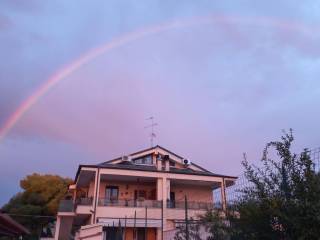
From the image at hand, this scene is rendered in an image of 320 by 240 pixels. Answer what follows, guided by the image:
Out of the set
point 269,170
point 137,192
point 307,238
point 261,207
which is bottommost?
point 307,238

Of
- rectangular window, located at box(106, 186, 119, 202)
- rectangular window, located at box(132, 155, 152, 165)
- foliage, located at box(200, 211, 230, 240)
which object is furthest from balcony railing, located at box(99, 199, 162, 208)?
foliage, located at box(200, 211, 230, 240)

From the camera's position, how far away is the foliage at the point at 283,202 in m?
4.25

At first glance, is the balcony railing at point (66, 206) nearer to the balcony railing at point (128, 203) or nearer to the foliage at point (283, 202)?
the balcony railing at point (128, 203)

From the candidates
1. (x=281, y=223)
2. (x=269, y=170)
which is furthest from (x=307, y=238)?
(x=269, y=170)

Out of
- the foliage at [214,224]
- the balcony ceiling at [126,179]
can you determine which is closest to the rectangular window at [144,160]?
the balcony ceiling at [126,179]

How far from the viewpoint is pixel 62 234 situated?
2820cm

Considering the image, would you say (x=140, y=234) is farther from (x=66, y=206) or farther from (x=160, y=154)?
(x=160, y=154)

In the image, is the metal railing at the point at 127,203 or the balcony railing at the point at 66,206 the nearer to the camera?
the metal railing at the point at 127,203

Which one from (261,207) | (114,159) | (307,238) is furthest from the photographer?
(114,159)

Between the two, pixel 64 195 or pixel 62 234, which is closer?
pixel 62 234

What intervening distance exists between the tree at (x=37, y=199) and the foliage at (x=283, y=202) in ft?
111

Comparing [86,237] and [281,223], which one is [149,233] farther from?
[281,223]

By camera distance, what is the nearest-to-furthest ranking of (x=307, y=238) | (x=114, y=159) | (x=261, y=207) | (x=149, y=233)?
1. (x=307, y=238)
2. (x=261, y=207)
3. (x=149, y=233)
4. (x=114, y=159)

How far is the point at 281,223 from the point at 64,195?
36.8 m
